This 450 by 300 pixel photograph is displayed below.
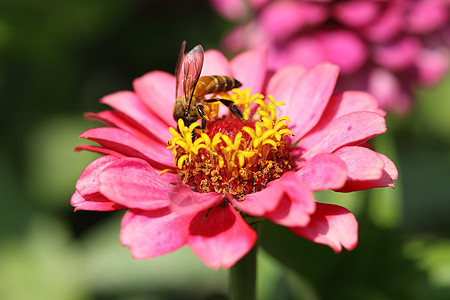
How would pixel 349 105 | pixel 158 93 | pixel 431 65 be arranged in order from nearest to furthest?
pixel 349 105
pixel 158 93
pixel 431 65

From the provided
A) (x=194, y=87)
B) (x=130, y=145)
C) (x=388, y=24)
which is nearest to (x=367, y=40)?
Result: (x=388, y=24)

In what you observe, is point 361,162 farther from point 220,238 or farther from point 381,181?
point 220,238

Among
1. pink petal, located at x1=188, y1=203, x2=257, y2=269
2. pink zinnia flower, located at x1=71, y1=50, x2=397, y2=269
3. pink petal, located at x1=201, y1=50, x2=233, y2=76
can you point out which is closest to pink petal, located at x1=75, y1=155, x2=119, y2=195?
pink zinnia flower, located at x1=71, y1=50, x2=397, y2=269

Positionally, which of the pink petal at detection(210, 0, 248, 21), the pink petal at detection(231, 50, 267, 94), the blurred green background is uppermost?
the pink petal at detection(210, 0, 248, 21)

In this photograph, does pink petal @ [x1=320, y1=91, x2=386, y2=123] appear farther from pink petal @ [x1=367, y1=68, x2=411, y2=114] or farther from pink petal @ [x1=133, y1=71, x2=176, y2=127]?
pink petal @ [x1=367, y1=68, x2=411, y2=114]

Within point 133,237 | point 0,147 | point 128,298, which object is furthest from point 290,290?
point 0,147

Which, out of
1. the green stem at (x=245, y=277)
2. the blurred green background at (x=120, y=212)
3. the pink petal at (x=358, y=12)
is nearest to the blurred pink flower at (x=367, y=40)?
the pink petal at (x=358, y=12)
